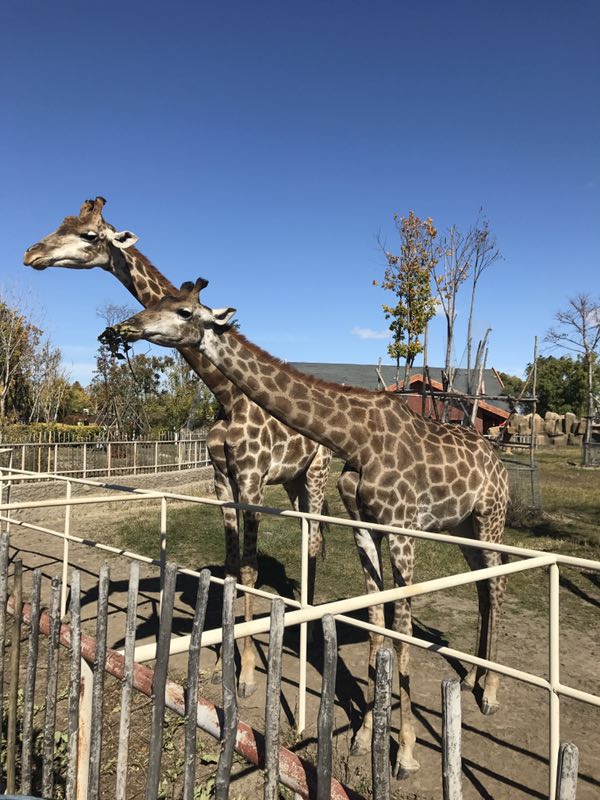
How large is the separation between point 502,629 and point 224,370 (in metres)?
4.47

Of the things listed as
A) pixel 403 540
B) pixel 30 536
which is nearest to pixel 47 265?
pixel 403 540

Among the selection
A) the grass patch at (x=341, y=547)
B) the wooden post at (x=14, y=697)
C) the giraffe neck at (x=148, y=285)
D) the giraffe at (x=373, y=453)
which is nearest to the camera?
the wooden post at (x=14, y=697)

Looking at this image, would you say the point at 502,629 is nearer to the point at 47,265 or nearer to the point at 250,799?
the point at 250,799

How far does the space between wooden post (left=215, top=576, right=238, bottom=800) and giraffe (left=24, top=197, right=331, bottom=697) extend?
338 centimetres

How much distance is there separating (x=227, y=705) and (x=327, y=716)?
0.34m

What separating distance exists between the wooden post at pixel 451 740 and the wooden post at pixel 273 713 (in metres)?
0.52

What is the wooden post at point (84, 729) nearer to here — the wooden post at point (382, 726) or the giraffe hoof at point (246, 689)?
the wooden post at point (382, 726)

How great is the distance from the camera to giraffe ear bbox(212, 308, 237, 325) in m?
4.24

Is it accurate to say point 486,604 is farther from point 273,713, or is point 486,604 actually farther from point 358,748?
point 273,713

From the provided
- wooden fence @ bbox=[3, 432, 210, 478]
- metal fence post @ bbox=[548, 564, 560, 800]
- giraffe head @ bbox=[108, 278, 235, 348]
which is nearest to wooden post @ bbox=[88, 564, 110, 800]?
metal fence post @ bbox=[548, 564, 560, 800]

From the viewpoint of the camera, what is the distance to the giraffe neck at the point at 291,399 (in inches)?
173

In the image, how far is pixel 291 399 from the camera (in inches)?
175

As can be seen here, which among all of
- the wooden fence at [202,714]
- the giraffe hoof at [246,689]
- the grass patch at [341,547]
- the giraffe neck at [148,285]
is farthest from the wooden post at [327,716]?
the grass patch at [341,547]

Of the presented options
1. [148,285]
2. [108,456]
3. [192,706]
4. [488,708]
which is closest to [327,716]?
[192,706]
